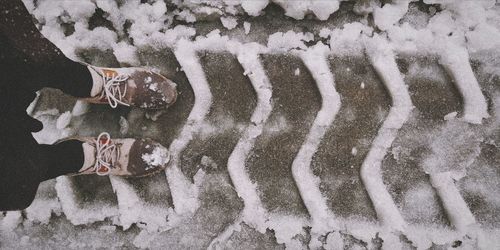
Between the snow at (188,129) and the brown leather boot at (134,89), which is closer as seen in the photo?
the brown leather boot at (134,89)

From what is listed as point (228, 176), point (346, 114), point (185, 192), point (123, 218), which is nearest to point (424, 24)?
point (346, 114)

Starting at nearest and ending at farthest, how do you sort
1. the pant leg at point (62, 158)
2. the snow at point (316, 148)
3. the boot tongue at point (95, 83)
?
the pant leg at point (62, 158)
the boot tongue at point (95, 83)
the snow at point (316, 148)

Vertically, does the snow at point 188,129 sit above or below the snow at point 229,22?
below

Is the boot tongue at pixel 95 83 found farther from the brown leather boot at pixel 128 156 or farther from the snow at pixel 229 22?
the snow at pixel 229 22

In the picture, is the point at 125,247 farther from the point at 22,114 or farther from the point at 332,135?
the point at 332,135

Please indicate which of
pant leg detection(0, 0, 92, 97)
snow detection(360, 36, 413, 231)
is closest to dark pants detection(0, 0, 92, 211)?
pant leg detection(0, 0, 92, 97)

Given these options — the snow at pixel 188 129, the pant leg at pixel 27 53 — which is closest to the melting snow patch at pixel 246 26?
the snow at pixel 188 129

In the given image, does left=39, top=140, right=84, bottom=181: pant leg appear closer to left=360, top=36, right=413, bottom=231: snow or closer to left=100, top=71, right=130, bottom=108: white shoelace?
left=100, top=71, right=130, bottom=108: white shoelace

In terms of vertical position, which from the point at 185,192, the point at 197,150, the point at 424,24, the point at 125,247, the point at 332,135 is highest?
the point at 424,24
